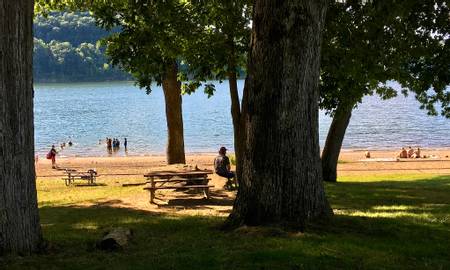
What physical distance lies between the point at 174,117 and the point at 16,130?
45.1ft

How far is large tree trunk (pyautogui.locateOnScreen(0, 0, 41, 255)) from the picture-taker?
22.8ft

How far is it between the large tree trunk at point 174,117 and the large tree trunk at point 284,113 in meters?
12.5

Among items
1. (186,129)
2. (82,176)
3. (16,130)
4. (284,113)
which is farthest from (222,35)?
(186,129)

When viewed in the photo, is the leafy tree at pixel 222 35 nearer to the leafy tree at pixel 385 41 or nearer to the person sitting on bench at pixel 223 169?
the person sitting on bench at pixel 223 169

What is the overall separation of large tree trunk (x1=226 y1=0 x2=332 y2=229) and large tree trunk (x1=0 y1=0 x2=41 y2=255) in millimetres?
3121

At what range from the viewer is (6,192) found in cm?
698

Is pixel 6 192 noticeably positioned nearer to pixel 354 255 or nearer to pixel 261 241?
pixel 261 241

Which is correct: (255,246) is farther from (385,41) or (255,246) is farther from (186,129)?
(186,129)

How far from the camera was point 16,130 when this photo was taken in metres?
7.04

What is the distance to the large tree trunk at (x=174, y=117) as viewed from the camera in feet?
67.6

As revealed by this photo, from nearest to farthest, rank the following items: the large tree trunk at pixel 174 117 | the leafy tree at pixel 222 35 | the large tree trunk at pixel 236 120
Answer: the leafy tree at pixel 222 35, the large tree trunk at pixel 236 120, the large tree trunk at pixel 174 117

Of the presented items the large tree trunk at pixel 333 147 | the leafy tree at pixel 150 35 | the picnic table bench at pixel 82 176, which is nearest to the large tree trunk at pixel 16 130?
the leafy tree at pixel 150 35

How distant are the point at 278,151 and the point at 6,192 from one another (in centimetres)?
372

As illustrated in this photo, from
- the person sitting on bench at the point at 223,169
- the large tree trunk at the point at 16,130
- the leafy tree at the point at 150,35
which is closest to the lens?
the large tree trunk at the point at 16,130
